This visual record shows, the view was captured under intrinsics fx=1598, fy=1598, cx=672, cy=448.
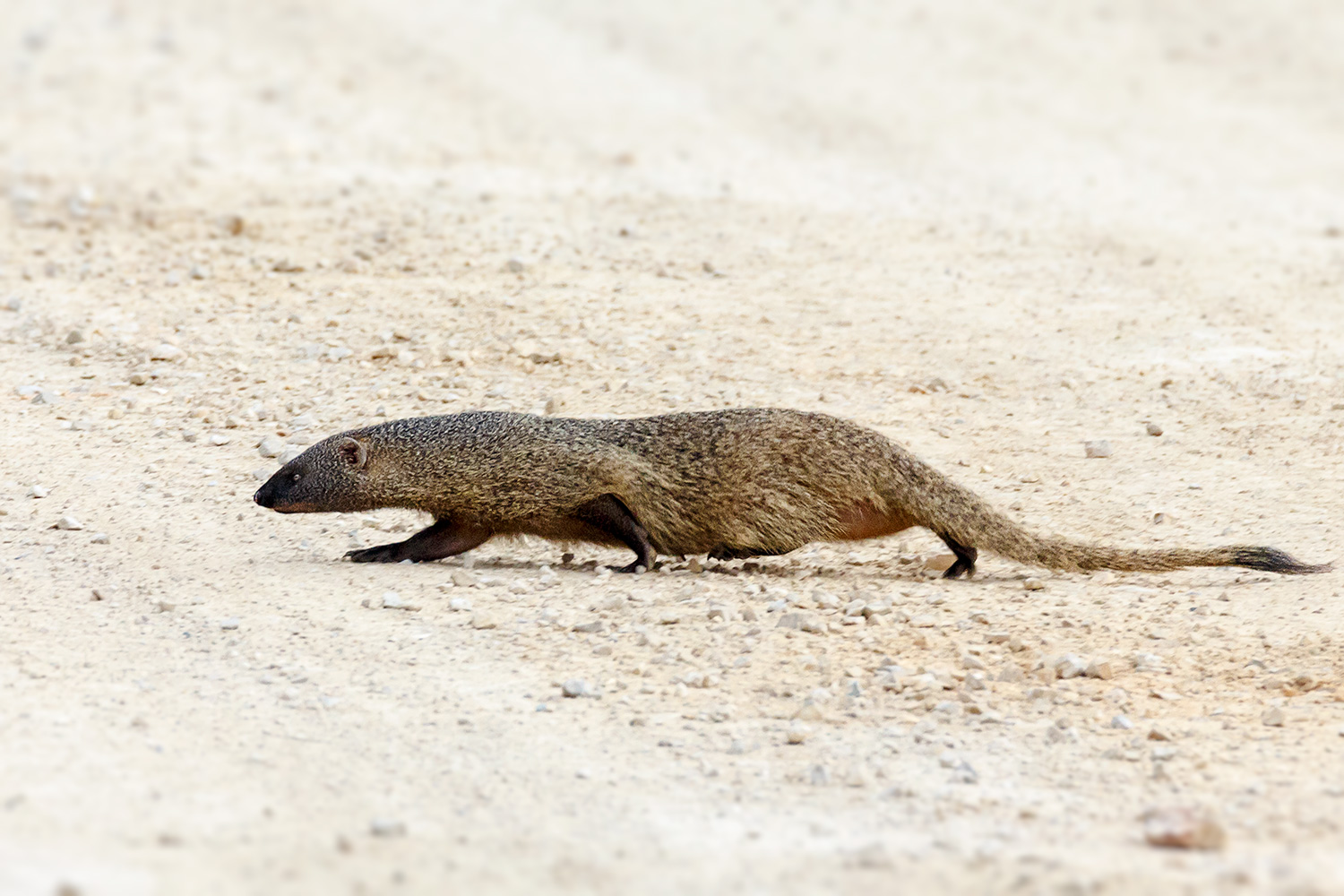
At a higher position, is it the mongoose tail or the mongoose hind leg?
the mongoose tail

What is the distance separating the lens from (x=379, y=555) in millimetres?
5930

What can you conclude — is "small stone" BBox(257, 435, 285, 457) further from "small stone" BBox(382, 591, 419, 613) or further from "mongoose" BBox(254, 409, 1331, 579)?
"small stone" BBox(382, 591, 419, 613)

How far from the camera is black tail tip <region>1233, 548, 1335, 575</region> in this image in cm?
556

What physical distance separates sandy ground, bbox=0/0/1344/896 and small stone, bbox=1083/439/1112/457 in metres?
0.07

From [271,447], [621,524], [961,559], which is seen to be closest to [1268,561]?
[961,559]

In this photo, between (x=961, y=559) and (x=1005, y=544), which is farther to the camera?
Result: (x=961, y=559)

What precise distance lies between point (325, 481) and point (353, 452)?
0.15 m

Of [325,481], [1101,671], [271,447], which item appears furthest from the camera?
[271,447]

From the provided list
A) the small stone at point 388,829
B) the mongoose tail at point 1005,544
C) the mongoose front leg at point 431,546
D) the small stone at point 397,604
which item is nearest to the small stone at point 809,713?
the small stone at point 388,829

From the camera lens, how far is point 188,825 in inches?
137

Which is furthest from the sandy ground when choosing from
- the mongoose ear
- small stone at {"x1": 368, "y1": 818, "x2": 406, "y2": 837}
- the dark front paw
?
the mongoose ear

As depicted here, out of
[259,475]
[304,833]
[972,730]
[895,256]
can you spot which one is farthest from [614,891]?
[895,256]

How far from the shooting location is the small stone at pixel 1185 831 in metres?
3.38

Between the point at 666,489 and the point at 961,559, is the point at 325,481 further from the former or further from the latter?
the point at 961,559
